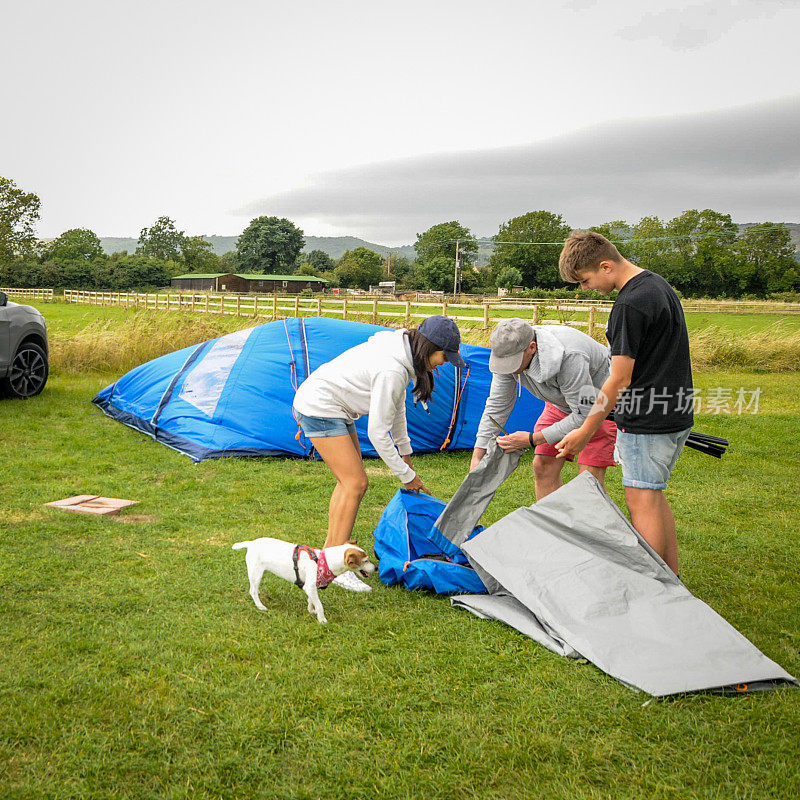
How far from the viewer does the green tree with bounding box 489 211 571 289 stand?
84.4 m

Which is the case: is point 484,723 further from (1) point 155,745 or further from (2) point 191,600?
(2) point 191,600

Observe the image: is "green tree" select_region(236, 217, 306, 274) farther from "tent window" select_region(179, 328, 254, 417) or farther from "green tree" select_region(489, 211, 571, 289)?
"tent window" select_region(179, 328, 254, 417)

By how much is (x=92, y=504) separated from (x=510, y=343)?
3377 mm

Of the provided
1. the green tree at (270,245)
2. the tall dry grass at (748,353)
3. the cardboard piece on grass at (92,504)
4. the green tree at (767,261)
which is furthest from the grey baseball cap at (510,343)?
the green tree at (270,245)

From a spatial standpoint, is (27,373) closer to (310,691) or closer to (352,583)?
(352,583)

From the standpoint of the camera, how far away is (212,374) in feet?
24.9

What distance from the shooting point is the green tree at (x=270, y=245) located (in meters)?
90.8

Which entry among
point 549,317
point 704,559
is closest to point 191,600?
point 704,559

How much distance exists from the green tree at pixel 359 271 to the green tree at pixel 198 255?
2004 centimetres

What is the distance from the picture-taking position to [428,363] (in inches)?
Result: 150

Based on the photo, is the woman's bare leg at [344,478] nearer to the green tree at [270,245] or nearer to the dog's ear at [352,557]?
the dog's ear at [352,557]

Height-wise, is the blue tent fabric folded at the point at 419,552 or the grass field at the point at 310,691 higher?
the blue tent fabric folded at the point at 419,552

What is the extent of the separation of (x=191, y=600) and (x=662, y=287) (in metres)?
2.76

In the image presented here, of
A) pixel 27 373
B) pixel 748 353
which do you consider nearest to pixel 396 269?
pixel 748 353
